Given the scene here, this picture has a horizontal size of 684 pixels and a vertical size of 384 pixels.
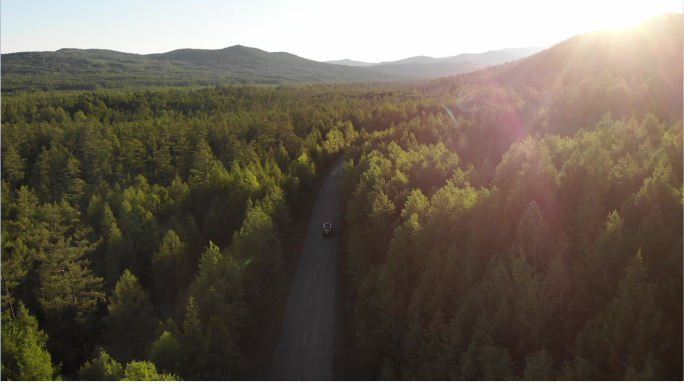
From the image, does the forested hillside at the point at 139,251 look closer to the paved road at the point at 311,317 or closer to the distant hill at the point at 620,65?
the paved road at the point at 311,317

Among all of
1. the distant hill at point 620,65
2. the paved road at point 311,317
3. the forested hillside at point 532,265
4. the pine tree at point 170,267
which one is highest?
the distant hill at point 620,65

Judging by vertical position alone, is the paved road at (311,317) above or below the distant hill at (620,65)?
below

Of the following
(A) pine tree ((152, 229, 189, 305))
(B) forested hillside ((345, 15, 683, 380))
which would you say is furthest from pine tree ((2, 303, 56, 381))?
(B) forested hillside ((345, 15, 683, 380))

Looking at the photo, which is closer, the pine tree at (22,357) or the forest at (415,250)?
the forest at (415,250)

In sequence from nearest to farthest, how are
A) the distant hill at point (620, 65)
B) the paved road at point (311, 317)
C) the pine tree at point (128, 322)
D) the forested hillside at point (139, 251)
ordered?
1. the forested hillside at point (139, 251)
2. the paved road at point (311, 317)
3. the pine tree at point (128, 322)
4. the distant hill at point (620, 65)

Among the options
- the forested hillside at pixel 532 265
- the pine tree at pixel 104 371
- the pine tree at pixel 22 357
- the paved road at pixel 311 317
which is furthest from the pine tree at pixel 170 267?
the forested hillside at pixel 532 265

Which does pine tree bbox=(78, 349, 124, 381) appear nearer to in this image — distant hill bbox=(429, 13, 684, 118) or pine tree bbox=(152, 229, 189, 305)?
pine tree bbox=(152, 229, 189, 305)

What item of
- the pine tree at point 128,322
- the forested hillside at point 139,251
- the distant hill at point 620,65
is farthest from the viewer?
the distant hill at point 620,65
